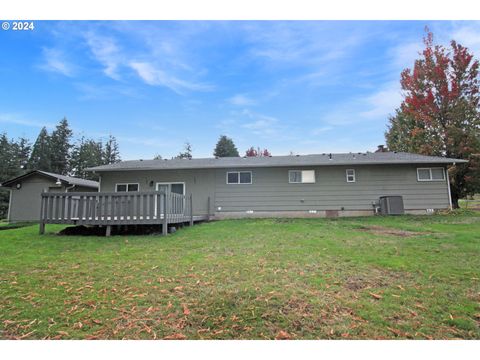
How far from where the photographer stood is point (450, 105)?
17.5m

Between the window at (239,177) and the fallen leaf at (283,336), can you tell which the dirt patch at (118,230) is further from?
the fallen leaf at (283,336)

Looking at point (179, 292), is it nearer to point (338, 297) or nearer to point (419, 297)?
point (338, 297)

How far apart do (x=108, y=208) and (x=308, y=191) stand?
355 inches

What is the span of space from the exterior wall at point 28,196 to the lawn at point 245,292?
14162mm

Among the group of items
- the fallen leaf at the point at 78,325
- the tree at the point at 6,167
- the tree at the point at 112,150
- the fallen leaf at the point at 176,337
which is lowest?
the fallen leaf at the point at 176,337

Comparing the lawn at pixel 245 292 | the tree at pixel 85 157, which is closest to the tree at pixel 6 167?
the tree at pixel 85 157

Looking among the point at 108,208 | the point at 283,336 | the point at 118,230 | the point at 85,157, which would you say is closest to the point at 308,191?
the point at 118,230

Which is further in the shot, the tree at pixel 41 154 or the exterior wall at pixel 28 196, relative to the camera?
the tree at pixel 41 154

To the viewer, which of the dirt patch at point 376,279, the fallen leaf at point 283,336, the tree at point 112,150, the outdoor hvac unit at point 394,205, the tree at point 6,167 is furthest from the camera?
the tree at point 112,150

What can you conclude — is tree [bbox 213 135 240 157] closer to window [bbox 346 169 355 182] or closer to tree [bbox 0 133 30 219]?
tree [bbox 0 133 30 219]

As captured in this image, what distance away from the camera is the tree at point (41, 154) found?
38.2 m

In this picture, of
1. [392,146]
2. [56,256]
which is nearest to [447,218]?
[56,256]

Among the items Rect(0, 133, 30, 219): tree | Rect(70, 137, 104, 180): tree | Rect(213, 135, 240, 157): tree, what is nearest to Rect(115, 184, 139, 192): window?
Rect(0, 133, 30, 219): tree

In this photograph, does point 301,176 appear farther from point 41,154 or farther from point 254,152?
point 41,154
